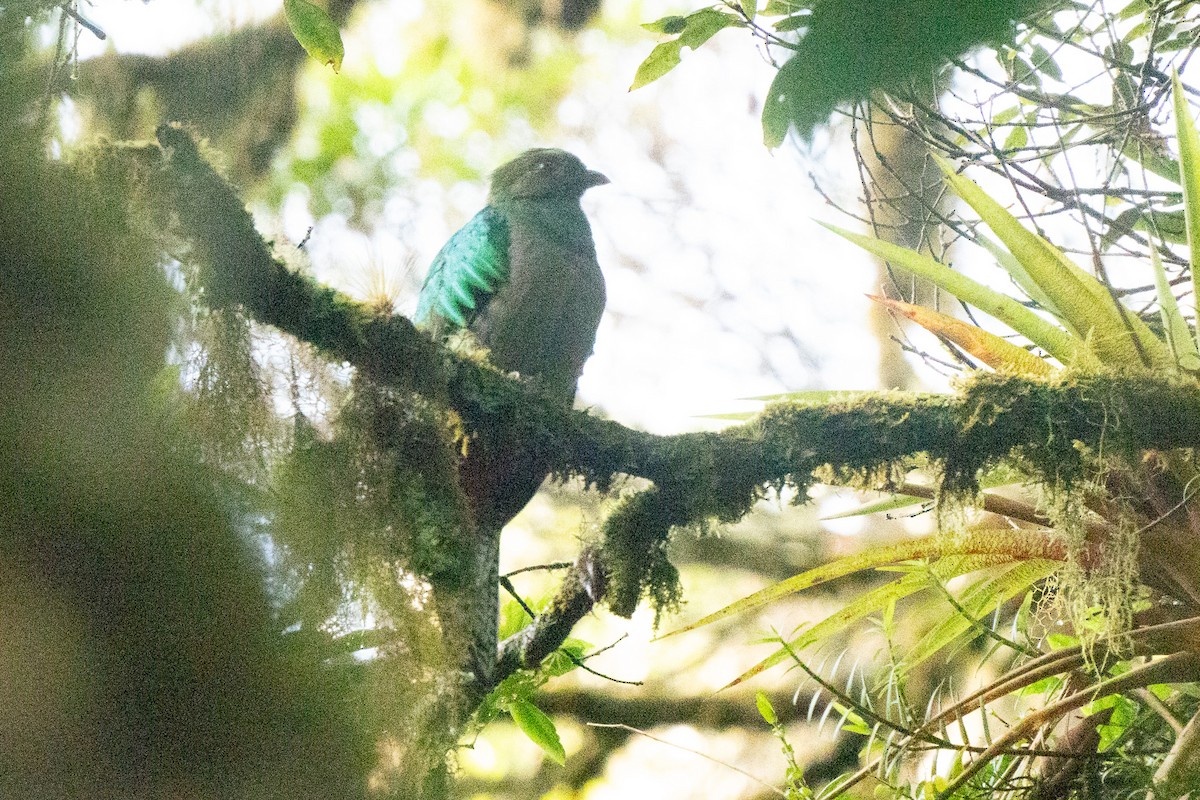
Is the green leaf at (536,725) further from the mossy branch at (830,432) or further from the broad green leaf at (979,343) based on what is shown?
the broad green leaf at (979,343)

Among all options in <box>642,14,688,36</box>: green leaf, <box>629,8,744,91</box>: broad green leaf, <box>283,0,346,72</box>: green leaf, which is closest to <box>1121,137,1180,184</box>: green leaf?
<box>629,8,744,91</box>: broad green leaf

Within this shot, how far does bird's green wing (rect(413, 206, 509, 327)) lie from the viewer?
11.3ft

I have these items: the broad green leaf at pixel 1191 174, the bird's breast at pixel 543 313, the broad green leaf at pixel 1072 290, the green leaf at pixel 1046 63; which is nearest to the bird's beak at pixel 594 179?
the bird's breast at pixel 543 313

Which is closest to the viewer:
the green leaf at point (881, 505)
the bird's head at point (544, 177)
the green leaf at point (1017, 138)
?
the green leaf at point (881, 505)

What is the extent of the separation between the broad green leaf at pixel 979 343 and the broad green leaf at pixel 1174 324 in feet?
0.87

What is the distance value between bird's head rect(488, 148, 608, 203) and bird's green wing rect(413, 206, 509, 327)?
0.40 meters

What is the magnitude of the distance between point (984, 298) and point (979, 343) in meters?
0.14

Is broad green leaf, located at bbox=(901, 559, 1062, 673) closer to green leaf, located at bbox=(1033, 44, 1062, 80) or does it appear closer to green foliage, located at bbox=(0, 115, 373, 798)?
green leaf, located at bbox=(1033, 44, 1062, 80)

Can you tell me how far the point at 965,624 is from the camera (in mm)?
2381

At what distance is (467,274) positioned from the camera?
3.47 m

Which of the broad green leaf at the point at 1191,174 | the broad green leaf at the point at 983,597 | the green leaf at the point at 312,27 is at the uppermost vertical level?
the green leaf at the point at 312,27

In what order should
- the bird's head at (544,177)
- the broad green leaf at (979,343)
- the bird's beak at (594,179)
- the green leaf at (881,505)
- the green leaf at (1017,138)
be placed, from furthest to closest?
the bird's beak at (594,179) → the bird's head at (544,177) → the green leaf at (1017,138) → the green leaf at (881,505) → the broad green leaf at (979,343)

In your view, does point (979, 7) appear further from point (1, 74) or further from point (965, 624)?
point (965, 624)

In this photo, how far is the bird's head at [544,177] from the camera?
4039 mm
